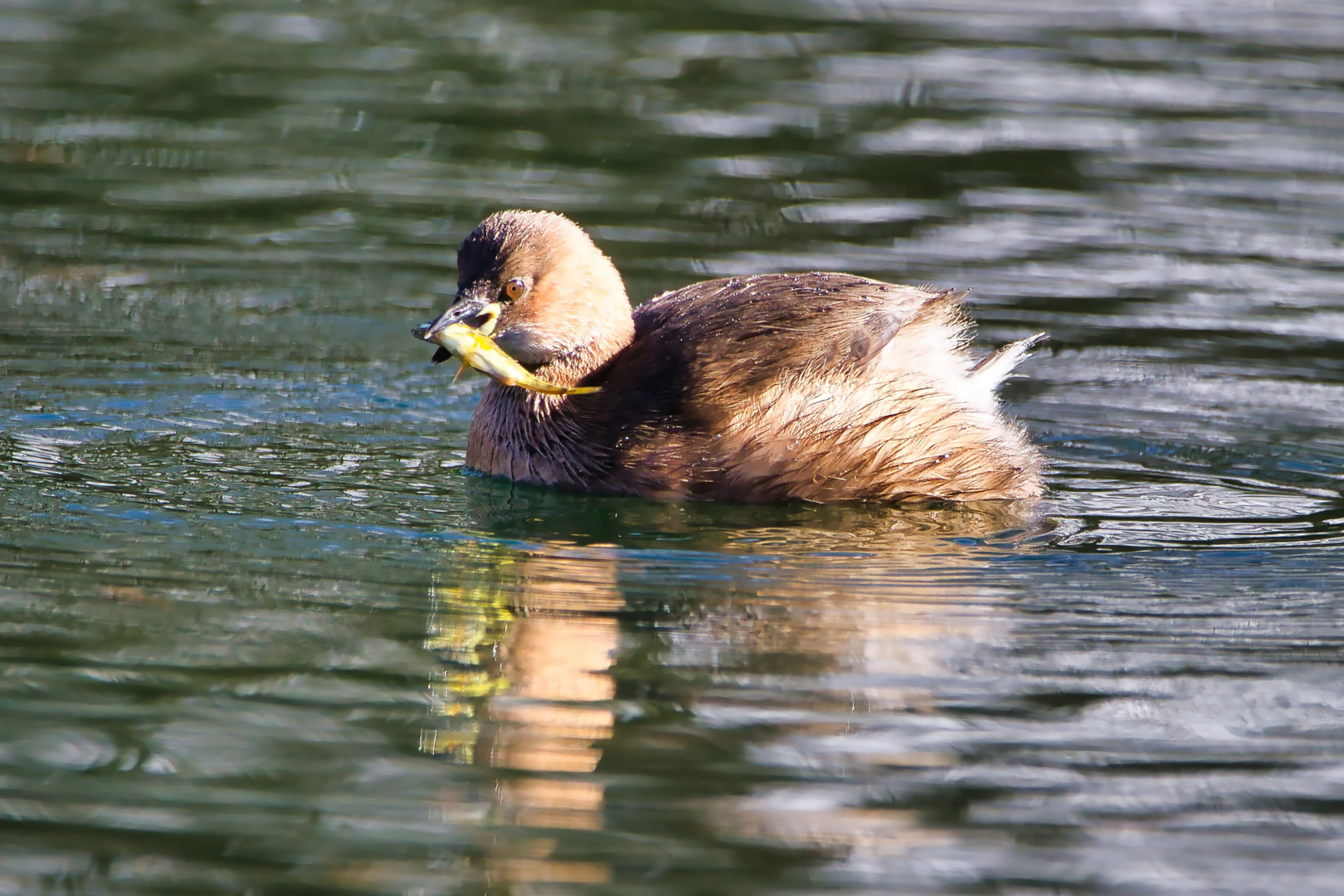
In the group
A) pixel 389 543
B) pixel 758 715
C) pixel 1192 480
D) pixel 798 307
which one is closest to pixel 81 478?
pixel 389 543

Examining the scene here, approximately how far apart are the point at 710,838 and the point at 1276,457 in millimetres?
4056

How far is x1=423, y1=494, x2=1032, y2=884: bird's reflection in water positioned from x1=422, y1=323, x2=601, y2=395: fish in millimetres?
466

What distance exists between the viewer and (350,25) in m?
14.0

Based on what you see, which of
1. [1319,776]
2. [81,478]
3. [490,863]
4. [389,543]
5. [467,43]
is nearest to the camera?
[490,863]

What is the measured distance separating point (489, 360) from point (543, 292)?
0.37 meters

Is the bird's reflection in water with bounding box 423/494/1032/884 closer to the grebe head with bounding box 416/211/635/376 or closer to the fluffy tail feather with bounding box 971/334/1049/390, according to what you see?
the fluffy tail feather with bounding box 971/334/1049/390

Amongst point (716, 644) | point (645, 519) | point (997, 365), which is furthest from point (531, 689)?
point (997, 365)

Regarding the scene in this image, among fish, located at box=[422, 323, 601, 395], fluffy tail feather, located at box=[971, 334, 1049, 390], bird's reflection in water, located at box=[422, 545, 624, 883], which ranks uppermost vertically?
fluffy tail feather, located at box=[971, 334, 1049, 390]

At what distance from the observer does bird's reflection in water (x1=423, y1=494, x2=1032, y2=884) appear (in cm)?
405

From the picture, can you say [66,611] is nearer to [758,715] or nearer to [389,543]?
[389,543]

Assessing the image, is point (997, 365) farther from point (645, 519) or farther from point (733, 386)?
point (645, 519)

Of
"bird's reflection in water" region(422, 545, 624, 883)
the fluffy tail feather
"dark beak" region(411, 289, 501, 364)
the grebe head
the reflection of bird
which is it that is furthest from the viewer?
the fluffy tail feather

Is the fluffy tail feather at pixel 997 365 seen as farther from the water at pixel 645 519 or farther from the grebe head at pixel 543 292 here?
the grebe head at pixel 543 292

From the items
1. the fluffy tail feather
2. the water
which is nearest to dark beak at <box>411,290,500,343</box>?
the water
